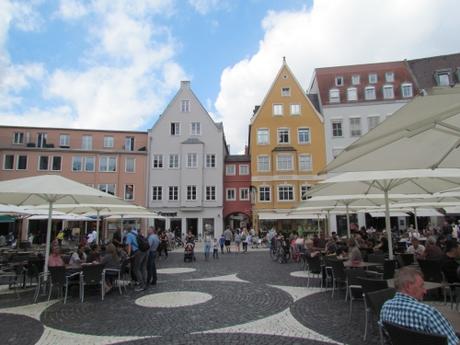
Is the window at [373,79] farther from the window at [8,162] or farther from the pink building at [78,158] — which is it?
the window at [8,162]

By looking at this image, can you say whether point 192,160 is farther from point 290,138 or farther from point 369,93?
point 369,93

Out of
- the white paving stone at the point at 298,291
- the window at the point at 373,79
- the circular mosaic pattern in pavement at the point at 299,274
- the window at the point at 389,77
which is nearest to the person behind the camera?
the white paving stone at the point at 298,291

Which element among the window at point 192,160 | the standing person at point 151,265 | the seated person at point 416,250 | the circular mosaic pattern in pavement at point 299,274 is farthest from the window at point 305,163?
the standing person at point 151,265

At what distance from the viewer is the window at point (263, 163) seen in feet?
124

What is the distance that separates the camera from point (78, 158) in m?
37.8

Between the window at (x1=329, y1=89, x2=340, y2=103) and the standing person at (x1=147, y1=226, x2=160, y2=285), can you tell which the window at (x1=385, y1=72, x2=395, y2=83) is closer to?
the window at (x1=329, y1=89, x2=340, y2=103)

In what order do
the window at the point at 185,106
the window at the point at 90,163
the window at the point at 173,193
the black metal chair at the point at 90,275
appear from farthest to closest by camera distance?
the window at the point at 185,106 < the window at the point at 90,163 < the window at the point at 173,193 < the black metal chair at the point at 90,275

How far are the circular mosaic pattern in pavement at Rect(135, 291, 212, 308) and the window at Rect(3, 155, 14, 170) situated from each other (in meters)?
34.7

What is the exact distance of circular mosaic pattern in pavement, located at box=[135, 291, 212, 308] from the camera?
8.17 metres

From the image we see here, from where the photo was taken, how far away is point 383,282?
5391mm

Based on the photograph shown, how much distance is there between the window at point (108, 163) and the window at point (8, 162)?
901 cm

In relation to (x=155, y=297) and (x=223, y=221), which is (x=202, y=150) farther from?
(x=155, y=297)

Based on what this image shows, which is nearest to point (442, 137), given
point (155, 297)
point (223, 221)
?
point (155, 297)

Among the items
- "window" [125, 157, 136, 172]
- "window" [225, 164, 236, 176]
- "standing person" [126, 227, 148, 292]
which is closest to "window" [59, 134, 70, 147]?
"window" [125, 157, 136, 172]
